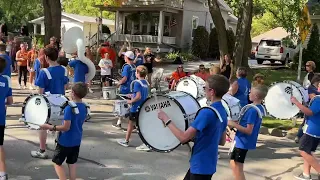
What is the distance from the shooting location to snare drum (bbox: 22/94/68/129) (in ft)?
18.6

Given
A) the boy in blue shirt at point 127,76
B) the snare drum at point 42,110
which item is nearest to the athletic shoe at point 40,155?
the snare drum at point 42,110

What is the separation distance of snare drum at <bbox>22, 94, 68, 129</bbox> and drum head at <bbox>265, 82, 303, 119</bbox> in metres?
4.38

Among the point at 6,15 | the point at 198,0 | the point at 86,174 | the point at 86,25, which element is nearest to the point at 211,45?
the point at 198,0

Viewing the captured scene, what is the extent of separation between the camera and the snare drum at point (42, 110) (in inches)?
223

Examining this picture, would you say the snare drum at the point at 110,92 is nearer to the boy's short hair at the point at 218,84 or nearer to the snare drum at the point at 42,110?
the snare drum at the point at 42,110

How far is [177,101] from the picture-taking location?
4.46m

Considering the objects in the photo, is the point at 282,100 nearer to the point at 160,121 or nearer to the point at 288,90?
the point at 288,90

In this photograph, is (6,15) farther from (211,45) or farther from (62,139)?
(62,139)

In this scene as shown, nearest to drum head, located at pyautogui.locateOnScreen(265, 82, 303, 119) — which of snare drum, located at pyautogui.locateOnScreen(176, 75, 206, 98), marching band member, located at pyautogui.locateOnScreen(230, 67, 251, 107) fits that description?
marching band member, located at pyautogui.locateOnScreen(230, 67, 251, 107)

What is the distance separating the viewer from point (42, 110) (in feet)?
18.7

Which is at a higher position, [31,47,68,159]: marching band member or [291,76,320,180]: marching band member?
[31,47,68,159]: marching band member

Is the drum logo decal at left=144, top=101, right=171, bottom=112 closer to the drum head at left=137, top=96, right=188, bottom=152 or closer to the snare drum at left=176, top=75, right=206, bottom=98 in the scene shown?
the drum head at left=137, top=96, right=188, bottom=152

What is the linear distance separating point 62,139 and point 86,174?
1.43 m

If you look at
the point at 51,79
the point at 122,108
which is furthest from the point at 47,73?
the point at 122,108
